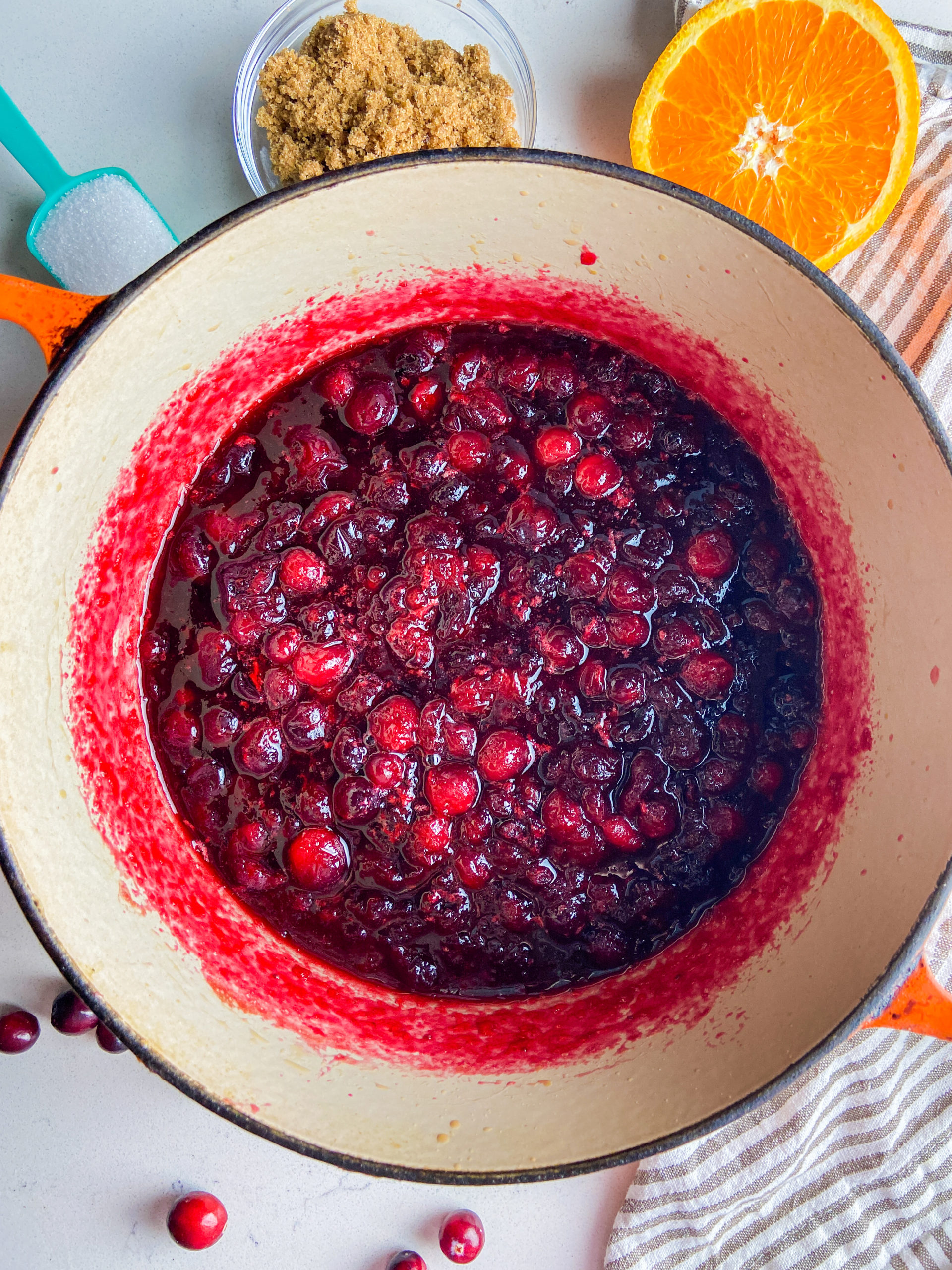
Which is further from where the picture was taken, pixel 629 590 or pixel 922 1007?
pixel 629 590

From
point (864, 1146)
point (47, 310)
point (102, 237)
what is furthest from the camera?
point (864, 1146)

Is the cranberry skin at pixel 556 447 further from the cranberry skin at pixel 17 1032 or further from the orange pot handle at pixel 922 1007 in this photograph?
the cranberry skin at pixel 17 1032

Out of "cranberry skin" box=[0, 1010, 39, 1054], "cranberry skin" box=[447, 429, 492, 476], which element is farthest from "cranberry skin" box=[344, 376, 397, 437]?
"cranberry skin" box=[0, 1010, 39, 1054]

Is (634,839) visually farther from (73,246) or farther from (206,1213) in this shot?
(73,246)

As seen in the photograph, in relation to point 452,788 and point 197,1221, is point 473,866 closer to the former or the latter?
point 452,788

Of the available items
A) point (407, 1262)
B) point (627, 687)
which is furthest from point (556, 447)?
point (407, 1262)

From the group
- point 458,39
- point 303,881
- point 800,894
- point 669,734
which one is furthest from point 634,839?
point 458,39
